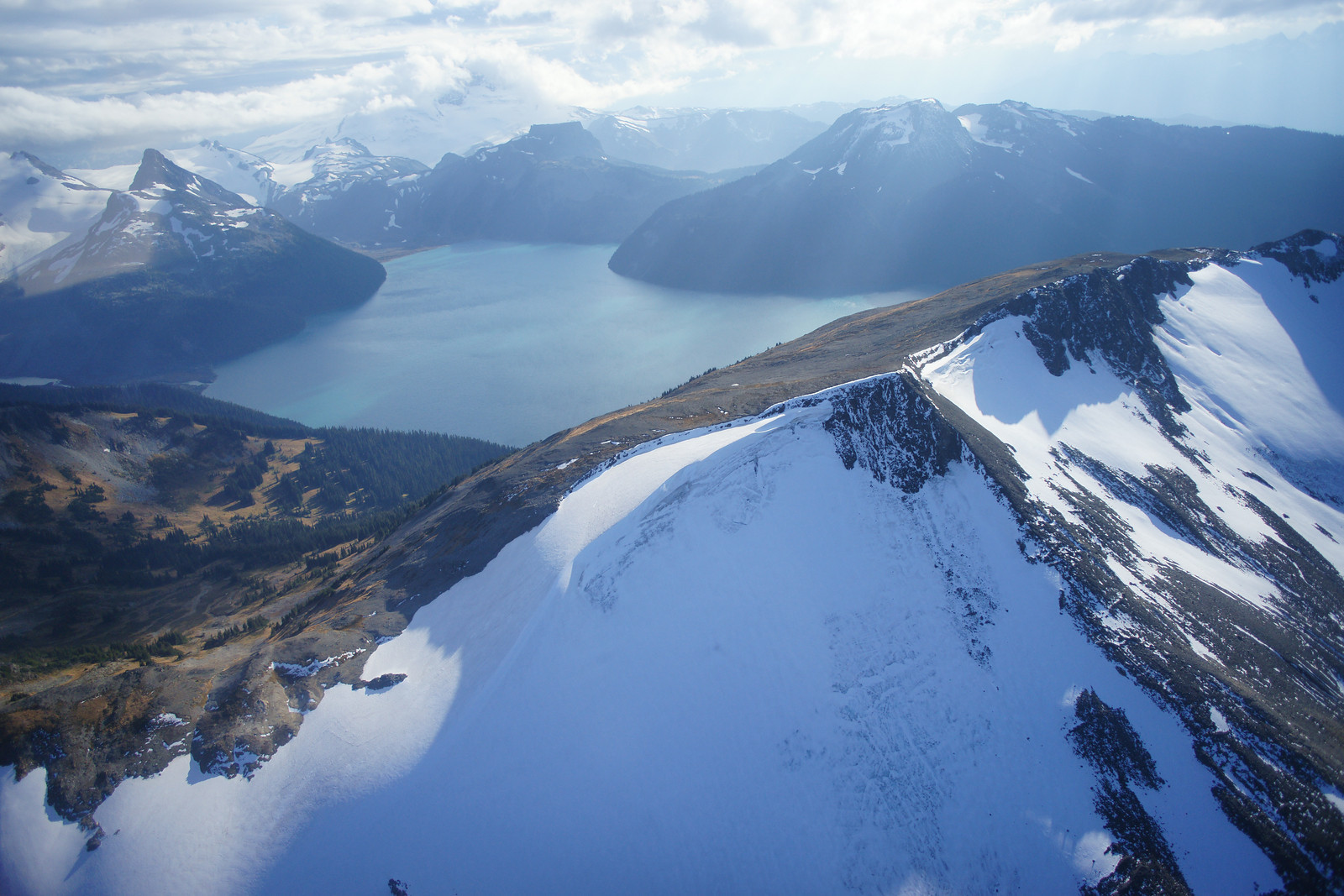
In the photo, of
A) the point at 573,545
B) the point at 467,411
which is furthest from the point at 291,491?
the point at 573,545

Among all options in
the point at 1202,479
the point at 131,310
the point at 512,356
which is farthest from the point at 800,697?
the point at 131,310

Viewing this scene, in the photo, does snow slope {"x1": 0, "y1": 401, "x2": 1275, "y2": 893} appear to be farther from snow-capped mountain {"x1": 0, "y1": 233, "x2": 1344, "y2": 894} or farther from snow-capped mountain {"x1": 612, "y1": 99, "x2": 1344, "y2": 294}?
snow-capped mountain {"x1": 612, "y1": 99, "x2": 1344, "y2": 294}

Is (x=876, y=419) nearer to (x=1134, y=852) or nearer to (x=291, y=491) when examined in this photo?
(x=1134, y=852)

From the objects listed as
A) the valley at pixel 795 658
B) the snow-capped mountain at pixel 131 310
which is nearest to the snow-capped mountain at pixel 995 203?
the valley at pixel 795 658

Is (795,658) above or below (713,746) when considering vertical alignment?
above

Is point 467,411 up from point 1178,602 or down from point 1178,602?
down

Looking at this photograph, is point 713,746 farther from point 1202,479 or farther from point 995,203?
point 995,203

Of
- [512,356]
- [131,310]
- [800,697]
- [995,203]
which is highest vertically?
[995,203]
